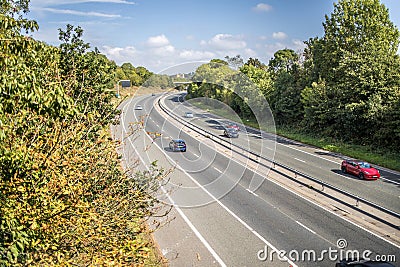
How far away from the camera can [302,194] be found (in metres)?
24.5

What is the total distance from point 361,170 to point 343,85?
1725cm

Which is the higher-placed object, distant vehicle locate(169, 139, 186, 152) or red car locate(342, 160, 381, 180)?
distant vehicle locate(169, 139, 186, 152)

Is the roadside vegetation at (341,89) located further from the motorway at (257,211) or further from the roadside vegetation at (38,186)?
the roadside vegetation at (38,186)

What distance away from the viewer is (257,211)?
21.7 m

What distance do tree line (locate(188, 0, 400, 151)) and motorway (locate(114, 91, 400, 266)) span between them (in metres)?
6.42

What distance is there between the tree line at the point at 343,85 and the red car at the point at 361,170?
827 cm

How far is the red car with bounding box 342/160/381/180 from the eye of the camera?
28547 millimetres

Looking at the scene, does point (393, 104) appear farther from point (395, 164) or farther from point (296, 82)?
point (296, 82)

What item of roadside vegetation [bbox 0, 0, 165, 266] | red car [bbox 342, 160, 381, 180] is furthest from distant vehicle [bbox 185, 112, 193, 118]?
roadside vegetation [bbox 0, 0, 165, 266]

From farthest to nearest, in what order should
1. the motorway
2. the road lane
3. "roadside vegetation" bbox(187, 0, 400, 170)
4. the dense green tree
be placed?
the dense green tree
"roadside vegetation" bbox(187, 0, 400, 170)
the road lane
the motorway

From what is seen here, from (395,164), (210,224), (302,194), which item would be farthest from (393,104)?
(210,224)

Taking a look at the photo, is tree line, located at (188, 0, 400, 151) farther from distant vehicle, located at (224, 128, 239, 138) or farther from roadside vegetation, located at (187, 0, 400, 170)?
distant vehicle, located at (224, 128, 239, 138)

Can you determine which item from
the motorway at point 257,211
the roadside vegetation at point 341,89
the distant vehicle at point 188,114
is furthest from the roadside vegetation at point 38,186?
the distant vehicle at point 188,114

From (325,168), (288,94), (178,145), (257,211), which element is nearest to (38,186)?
(257,211)
